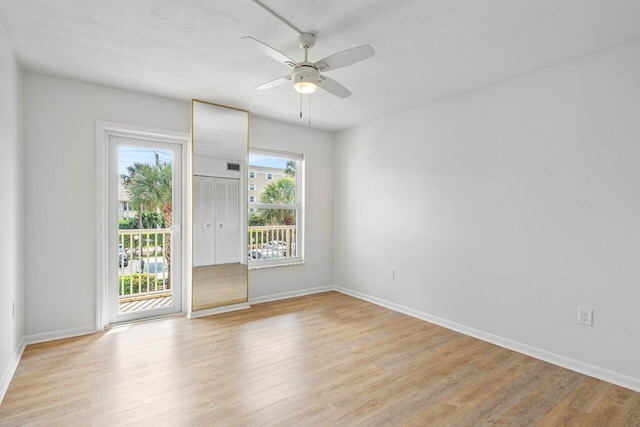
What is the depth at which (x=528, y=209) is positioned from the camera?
2857mm

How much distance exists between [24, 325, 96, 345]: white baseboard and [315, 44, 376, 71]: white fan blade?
3321mm

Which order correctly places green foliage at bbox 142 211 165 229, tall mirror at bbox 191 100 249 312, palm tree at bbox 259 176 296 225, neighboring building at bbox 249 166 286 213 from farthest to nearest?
palm tree at bbox 259 176 296 225
neighboring building at bbox 249 166 286 213
tall mirror at bbox 191 100 249 312
green foliage at bbox 142 211 165 229

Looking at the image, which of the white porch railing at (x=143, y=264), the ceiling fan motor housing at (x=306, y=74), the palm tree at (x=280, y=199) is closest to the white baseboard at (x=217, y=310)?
the white porch railing at (x=143, y=264)

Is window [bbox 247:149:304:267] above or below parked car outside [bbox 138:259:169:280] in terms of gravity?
above

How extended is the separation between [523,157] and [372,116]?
192 cm

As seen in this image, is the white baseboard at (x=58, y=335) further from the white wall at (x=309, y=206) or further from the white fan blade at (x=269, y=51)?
the white fan blade at (x=269, y=51)

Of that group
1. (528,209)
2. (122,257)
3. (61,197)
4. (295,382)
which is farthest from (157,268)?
(528,209)

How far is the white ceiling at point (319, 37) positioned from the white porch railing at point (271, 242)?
2075 mm

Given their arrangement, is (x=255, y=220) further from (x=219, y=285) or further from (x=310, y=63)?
(x=310, y=63)

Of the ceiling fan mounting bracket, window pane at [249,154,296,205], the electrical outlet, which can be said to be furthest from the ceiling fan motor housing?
the electrical outlet

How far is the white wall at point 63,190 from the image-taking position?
2.93m

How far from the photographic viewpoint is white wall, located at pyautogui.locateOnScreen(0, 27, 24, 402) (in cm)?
222

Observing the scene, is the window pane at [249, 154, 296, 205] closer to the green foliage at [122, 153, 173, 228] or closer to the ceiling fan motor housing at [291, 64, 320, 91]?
the green foliage at [122, 153, 173, 228]

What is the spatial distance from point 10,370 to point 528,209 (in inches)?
172
